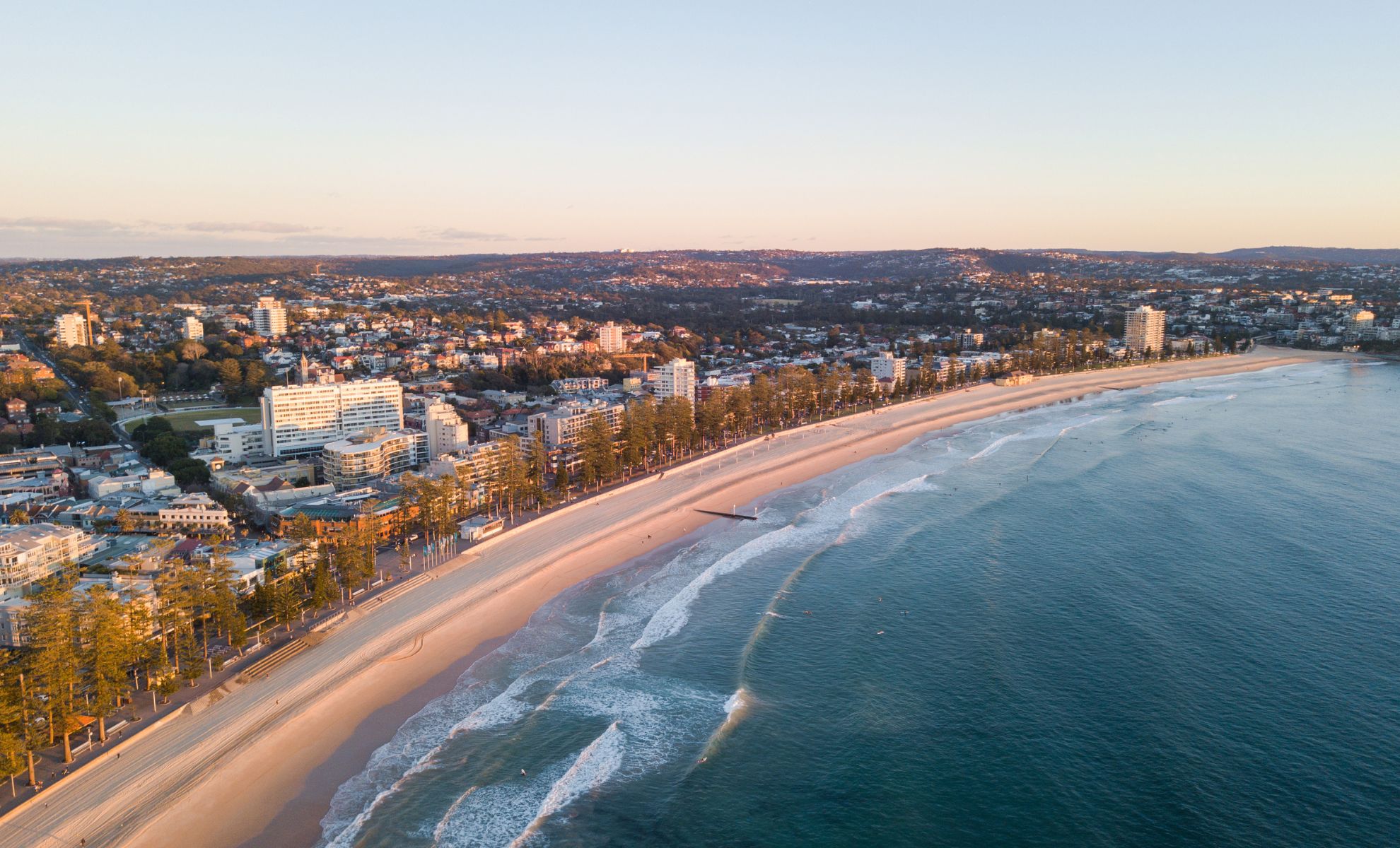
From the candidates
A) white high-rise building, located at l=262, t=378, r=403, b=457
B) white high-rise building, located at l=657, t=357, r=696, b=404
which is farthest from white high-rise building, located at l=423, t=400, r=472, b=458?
white high-rise building, located at l=657, t=357, r=696, b=404

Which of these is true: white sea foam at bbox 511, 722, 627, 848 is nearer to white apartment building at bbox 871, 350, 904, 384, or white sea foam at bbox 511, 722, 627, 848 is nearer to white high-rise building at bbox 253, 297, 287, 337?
white apartment building at bbox 871, 350, 904, 384

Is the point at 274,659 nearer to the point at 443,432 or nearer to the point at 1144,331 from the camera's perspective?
the point at 443,432

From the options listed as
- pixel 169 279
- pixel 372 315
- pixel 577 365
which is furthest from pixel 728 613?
pixel 169 279

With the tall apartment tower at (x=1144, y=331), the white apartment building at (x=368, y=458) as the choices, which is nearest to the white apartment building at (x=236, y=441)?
the white apartment building at (x=368, y=458)

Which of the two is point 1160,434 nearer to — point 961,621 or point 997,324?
point 961,621

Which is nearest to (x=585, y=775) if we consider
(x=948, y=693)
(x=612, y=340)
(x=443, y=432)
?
(x=948, y=693)

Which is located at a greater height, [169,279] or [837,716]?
[169,279]
